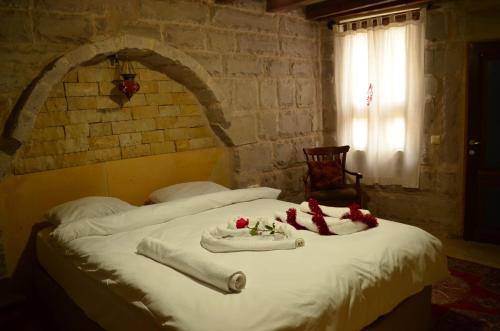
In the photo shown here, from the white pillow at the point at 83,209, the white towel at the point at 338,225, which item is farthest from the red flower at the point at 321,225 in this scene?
the white pillow at the point at 83,209

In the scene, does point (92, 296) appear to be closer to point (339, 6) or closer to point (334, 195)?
point (334, 195)

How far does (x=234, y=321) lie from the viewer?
4.73 ft

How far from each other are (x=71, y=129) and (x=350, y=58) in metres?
2.99

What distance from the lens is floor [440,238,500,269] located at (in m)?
3.35

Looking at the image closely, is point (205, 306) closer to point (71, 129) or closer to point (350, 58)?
point (71, 129)

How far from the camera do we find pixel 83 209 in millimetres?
2691

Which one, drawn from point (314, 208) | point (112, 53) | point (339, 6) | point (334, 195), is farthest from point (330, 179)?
point (112, 53)

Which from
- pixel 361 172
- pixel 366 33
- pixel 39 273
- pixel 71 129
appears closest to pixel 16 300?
pixel 39 273

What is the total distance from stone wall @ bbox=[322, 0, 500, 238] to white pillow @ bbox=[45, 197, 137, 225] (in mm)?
3007

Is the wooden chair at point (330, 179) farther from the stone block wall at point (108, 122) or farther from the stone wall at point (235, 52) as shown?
the stone block wall at point (108, 122)

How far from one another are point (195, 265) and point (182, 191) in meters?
1.51

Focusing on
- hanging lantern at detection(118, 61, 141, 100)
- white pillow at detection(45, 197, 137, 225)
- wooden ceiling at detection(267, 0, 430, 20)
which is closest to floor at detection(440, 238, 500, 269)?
wooden ceiling at detection(267, 0, 430, 20)

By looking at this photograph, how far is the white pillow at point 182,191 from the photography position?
3.20 metres

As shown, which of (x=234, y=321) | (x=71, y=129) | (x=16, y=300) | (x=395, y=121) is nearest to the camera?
(x=234, y=321)
